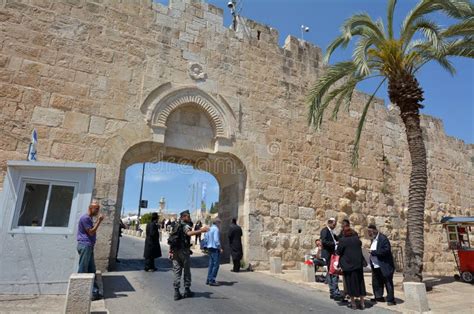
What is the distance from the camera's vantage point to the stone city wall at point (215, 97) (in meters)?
6.85

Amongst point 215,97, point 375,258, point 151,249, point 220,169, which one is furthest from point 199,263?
point 375,258

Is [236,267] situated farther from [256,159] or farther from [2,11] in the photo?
[2,11]

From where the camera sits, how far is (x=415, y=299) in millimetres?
5047

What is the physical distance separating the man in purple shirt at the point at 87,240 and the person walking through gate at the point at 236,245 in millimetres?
3797

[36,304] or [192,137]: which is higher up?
[192,137]

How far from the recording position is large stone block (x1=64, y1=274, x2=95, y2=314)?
3654 millimetres

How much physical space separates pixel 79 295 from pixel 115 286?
6.48 feet

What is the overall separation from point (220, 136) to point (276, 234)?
3.06 m

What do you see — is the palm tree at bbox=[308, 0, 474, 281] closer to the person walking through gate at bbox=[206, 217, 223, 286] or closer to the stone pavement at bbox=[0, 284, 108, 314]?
the person walking through gate at bbox=[206, 217, 223, 286]

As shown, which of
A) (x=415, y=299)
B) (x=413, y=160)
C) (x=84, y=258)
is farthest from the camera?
(x=413, y=160)

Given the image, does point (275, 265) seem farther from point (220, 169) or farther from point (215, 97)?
point (215, 97)

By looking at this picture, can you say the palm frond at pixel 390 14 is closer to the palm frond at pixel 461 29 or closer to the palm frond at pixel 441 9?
the palm frond at pixel 441 9

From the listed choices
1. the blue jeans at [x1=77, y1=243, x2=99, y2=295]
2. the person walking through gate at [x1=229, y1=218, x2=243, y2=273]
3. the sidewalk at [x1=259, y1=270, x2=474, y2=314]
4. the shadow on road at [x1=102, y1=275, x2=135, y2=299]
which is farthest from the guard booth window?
the sidewalk at [x1=259, y1=270, x2=474, y2=314]

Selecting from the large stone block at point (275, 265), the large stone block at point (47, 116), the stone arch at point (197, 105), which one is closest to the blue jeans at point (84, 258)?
the large stone block at point (47, 116)
